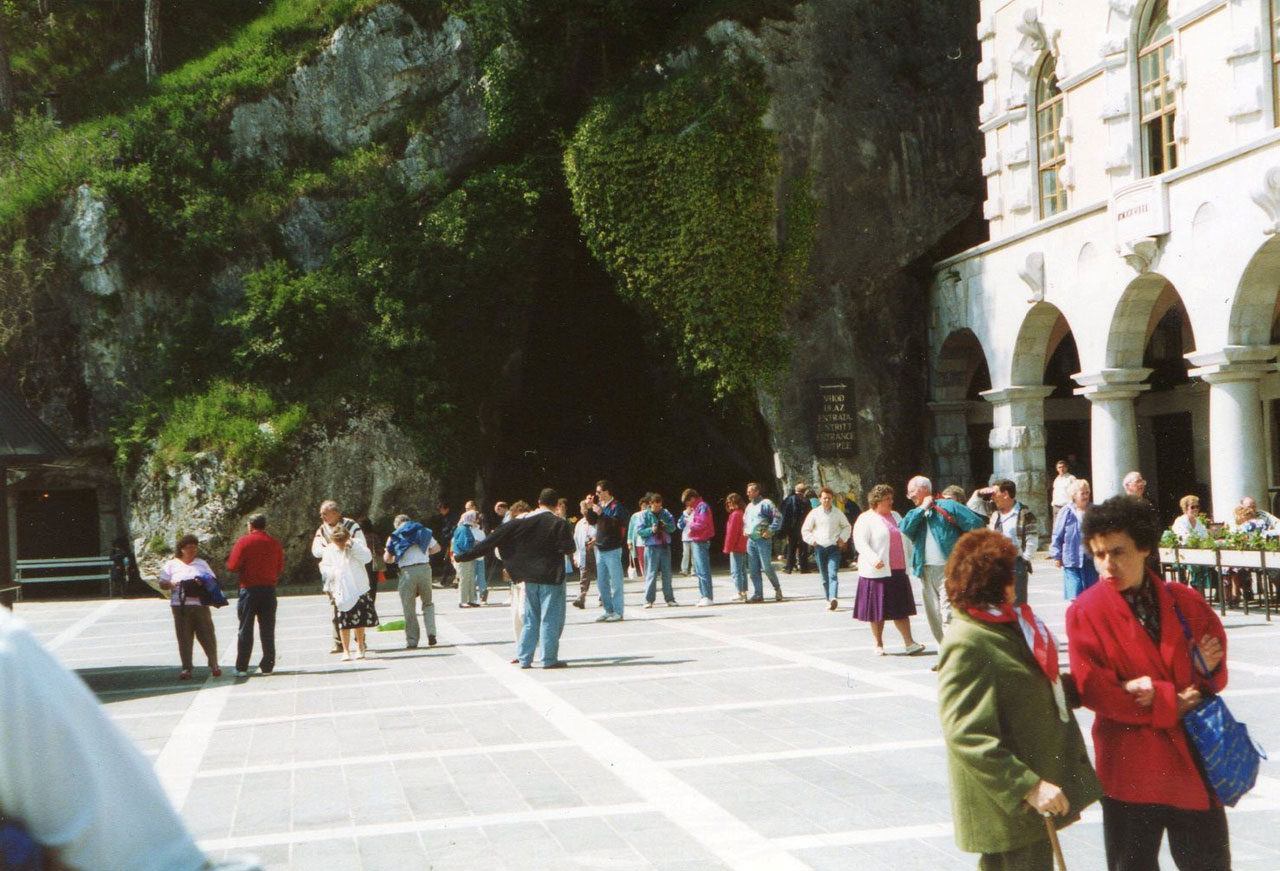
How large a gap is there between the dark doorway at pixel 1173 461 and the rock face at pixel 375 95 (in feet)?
53.5

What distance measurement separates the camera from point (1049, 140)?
25.5 meters

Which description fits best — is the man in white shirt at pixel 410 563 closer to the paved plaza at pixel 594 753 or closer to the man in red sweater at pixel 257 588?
the paved plaza at pixel 594 753

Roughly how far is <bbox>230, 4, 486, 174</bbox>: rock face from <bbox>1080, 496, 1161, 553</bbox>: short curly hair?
28148 mm

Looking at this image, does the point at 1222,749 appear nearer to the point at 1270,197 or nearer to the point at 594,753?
the point at 594,753

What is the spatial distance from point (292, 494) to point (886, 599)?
1775 centimetres

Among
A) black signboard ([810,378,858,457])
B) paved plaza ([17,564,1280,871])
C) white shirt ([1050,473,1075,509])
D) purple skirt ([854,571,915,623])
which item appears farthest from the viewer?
black signboard ([810,378,858,457])

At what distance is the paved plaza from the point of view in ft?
21.5

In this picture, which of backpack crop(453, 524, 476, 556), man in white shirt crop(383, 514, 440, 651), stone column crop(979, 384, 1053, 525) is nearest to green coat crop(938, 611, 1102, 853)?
man in white shirt crop(383, 514, 440, 651)

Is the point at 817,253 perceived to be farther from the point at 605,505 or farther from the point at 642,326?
the point at 605,505

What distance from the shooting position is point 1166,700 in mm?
4234

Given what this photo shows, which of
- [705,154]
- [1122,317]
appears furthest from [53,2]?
[1122,317]

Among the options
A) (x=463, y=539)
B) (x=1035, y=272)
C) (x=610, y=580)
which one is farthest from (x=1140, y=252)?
(x=463, y=539)

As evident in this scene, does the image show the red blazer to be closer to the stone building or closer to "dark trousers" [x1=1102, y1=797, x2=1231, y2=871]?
"dark trousers" [x1=1102, y1=797, x2=1231, y2=871]

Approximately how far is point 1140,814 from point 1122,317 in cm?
2005
